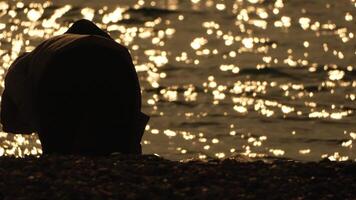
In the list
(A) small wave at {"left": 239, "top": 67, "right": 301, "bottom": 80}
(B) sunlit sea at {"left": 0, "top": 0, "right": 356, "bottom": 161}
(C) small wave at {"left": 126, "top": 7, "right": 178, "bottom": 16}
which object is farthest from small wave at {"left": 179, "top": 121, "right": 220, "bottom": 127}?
(C) small wave at {"left": 126, "top": 7, "right": 178, "bottom": 16}

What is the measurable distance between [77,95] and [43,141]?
0.38 m

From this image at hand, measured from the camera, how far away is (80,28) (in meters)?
10.1

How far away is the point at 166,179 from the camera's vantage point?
852cm

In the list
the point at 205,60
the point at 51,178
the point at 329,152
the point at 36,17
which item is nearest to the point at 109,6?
the point at 36,17

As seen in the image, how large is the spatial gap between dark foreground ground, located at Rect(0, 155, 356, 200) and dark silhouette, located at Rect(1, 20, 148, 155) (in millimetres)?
685

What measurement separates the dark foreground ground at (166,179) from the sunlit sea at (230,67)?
29.7 ft

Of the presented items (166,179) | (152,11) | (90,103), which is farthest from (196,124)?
(166,179)

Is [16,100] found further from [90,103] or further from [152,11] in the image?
[152,11]

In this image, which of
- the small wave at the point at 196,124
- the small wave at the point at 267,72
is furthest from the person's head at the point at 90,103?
the small wave at the point at 267,72

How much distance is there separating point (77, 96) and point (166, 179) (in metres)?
1.42

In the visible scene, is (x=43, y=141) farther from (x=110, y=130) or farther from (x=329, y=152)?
(x=329, y=152)

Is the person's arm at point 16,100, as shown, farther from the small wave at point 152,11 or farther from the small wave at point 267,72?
the small wave at point 152,11

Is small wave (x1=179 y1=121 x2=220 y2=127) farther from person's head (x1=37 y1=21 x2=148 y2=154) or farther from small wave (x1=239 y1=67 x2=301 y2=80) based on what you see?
person's head (x1=37 y1=21 x2=148 y2=154)

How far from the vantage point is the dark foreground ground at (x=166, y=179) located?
823cm
